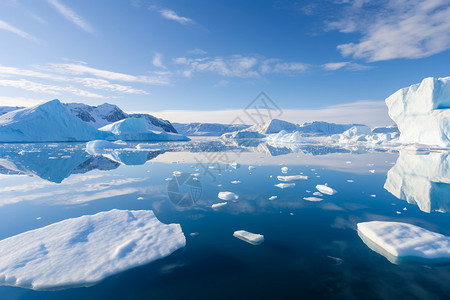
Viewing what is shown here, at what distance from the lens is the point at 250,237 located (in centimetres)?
401

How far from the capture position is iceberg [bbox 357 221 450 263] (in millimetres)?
3451

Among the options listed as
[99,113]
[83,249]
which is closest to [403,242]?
[83,249]

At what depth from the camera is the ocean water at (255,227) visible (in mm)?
2797

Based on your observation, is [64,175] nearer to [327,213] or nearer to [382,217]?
[327,213]

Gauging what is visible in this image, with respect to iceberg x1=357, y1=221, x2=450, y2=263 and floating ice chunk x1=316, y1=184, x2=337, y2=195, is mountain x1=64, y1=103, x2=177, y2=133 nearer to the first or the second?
floating ice chunk x1=316, y1=184, x2=337, y2=195

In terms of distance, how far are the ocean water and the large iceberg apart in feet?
75.8

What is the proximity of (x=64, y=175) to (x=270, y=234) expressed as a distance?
33.7 feet

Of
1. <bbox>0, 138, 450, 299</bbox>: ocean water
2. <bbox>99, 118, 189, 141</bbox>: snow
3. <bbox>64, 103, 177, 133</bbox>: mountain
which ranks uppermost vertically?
<bbox>64, 103, 177, 133</bbox>: mountain

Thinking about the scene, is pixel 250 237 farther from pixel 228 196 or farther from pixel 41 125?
pixel 41 125

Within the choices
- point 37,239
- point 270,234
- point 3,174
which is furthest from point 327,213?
point 3,174

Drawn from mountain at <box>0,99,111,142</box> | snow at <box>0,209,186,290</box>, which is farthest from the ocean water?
mountain at <box>0,99,111,142</box>

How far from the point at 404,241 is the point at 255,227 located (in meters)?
2.58

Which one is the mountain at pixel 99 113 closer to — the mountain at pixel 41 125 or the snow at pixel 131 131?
the snow at pixel 131 131

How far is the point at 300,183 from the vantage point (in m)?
8.62
